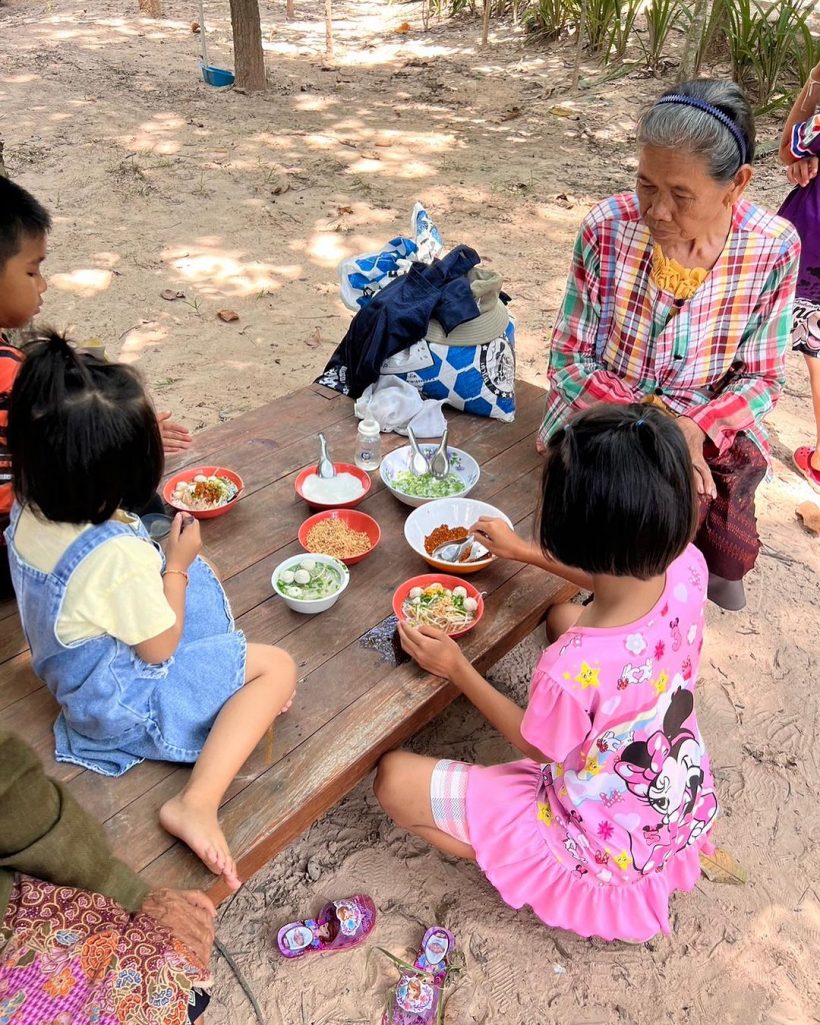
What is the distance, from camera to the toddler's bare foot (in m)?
1.63

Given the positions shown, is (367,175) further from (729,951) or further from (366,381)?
(729,951)

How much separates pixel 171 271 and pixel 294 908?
4.24m

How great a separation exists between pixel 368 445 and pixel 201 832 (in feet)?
4.63

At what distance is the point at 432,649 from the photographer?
2018mm

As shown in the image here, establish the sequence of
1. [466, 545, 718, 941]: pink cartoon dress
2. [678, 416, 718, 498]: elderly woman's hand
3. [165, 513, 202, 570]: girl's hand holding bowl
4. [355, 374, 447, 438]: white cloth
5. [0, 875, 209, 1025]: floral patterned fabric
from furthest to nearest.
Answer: [355, 374, 447, 438]: white cloth → [678, 416, 718, 498]: elderly woman's hand → [165, 513, 202, 570]: girl's hand holding bowl → [466, 545, 718, 941]: pink cartoon dress → [0, 875, 209, 1025]: floral patterned fabric

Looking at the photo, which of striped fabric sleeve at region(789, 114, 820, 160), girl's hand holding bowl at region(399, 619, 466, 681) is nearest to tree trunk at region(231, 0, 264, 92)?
striped fabric sleeve at region(789, 114, 820, 160)

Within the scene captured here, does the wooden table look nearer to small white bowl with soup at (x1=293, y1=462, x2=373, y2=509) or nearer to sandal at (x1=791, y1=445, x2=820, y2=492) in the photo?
small white bowl with soup at (x1=293, y1=462, x2=373, y2=509)

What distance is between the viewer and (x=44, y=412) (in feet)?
5.01

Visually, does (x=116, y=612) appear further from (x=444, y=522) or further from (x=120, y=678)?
(x=444, y=522)

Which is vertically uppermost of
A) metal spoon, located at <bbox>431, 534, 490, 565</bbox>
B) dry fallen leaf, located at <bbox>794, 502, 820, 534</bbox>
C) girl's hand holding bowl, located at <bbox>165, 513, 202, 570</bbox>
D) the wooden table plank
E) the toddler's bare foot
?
girl's hand holding bowl, located at <bbox>165, 513, 202, 570</bbox>

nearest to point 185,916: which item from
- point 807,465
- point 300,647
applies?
point 300,647

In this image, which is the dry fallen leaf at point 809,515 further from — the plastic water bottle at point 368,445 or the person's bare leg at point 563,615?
the plastic water bottle at point 368,445

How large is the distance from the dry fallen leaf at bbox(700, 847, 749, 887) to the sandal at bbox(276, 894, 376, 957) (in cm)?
96

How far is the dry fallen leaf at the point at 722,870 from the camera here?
228cm
